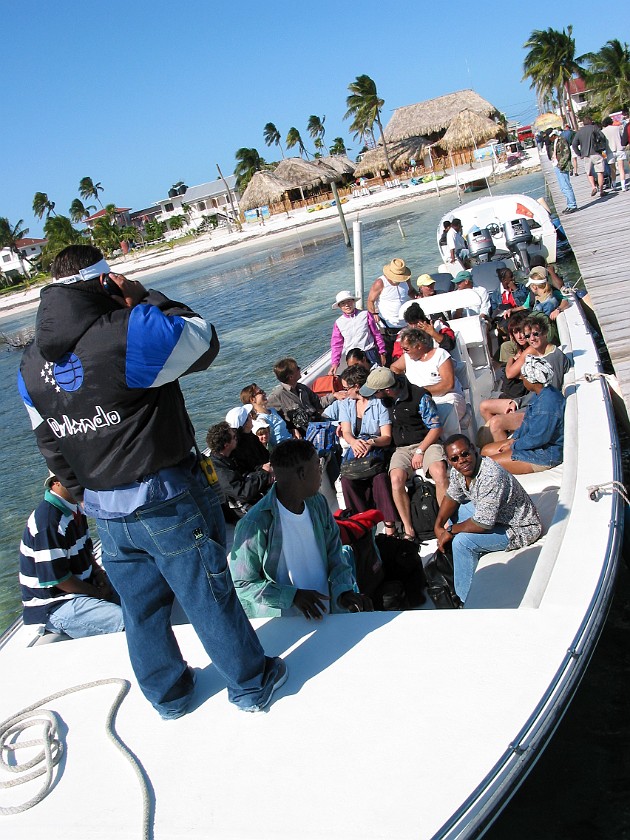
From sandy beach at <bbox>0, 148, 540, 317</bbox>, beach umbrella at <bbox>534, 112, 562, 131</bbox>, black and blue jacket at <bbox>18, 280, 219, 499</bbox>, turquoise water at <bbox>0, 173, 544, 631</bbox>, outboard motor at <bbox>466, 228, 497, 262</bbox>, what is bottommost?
turquoise water at <bbox>0, 173, 544, 631</bbox>

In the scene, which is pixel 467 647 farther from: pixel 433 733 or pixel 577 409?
pixel 577 409

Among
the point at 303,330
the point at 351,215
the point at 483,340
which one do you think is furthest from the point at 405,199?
the point at 483,340

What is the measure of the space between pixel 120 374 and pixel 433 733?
4.51ft

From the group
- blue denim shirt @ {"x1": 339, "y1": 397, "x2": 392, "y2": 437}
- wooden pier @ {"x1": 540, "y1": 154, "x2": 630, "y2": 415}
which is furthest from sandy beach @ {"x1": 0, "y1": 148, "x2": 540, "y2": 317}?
blue denim shirt @ {"x1": 339, "y1": 397, "x2": 392, "y2": 437}

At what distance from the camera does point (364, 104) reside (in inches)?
2244

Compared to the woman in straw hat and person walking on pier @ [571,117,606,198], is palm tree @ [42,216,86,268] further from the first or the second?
the woman in straw hat

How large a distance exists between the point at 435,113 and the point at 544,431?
50.9 meters

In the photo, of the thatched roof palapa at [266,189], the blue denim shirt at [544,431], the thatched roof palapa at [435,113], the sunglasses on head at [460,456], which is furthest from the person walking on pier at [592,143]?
A: the thatched roof palapa at [266,189]

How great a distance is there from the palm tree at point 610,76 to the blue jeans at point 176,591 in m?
45.7

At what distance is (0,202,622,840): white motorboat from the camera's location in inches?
75.0

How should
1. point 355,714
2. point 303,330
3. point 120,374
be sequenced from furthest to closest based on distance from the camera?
1. point 303,330
2. point 355,714
3. point 120,374

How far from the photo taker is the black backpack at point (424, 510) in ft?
13.9

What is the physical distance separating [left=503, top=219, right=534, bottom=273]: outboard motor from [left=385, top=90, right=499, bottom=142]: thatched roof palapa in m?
39.1

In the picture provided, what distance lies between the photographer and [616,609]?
379cm
